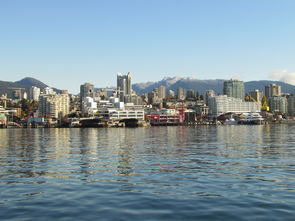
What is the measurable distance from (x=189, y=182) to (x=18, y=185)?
34.0ft

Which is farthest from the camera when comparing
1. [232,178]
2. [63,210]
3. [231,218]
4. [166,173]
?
[166,173]

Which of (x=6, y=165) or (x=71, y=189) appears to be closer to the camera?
(x=71, y=189)

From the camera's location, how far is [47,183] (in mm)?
23125

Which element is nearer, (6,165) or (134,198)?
(134,198)

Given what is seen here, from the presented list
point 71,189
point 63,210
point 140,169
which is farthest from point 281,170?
point 63,210

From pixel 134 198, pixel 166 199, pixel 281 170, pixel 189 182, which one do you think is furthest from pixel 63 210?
pixel 281 170

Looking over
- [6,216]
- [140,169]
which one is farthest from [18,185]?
[140,169]

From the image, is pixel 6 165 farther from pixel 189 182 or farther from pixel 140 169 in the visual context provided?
pixel 189 182

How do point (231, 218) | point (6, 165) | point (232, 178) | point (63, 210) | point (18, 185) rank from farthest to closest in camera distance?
point (6, 165) < point (232, 178) < point (18, 185) < point (63, 210) < point (231, 218)

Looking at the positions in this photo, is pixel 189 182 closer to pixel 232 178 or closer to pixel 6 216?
pixel 232 178

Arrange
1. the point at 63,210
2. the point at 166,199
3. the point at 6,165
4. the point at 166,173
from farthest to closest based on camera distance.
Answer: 1. the point at 6,165
2. the point at 166,173
3. the point at 166,199
4. the point at 63,210

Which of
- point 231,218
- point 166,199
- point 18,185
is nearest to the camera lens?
point 231,218

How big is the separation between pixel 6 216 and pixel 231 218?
927 cm

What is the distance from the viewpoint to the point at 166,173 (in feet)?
86.9
